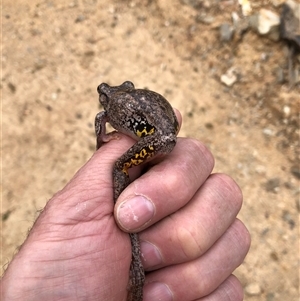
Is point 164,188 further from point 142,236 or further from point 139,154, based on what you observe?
point 142,236

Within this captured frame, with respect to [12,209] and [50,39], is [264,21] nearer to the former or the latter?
[50,39]

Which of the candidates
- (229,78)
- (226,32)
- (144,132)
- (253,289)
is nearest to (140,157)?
(144,132)

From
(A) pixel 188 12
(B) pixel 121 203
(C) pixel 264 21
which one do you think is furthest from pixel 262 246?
(A) pixel 188 12

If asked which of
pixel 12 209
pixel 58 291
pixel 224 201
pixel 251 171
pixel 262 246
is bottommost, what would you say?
pixel 262 246

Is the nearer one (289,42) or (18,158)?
(18,158)

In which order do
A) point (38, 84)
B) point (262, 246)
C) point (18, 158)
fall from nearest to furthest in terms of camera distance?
point (262, 246) → point (18, 158) → point (38, 84)

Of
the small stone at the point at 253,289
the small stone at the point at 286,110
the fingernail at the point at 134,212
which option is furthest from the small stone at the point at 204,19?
the fingernail at the point at 134,212
